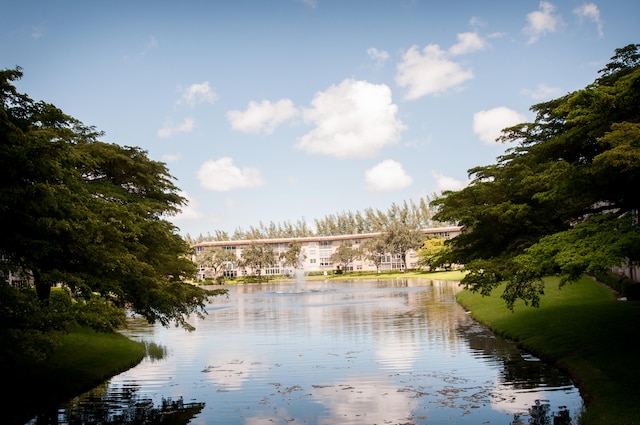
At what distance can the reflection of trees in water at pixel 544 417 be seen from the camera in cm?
1446

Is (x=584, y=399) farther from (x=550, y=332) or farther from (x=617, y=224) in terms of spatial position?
(x=550, y=332)

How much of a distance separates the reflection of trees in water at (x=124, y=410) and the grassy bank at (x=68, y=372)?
2.90 feet

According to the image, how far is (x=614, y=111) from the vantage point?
16734 millimetres

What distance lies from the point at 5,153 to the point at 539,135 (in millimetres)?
22060

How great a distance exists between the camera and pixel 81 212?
1592 centimetres

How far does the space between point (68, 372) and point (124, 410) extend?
17.2 feet

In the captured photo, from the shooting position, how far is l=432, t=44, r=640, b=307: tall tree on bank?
50.0 ft

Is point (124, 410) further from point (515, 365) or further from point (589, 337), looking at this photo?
point (589, 337)

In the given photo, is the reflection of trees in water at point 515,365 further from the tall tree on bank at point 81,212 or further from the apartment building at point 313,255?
the apartment building at point 313,255

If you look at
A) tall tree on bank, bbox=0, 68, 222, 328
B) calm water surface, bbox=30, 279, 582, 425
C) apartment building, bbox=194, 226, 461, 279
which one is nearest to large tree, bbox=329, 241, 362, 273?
apartment building, bbox=194, 226, 461, 279

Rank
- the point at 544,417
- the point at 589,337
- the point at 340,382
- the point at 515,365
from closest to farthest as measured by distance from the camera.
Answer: the point at 544,417 < the point at 340,382 < the point at 515,365 < the point at 589,337

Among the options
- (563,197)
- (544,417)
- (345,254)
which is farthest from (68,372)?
(345,254)

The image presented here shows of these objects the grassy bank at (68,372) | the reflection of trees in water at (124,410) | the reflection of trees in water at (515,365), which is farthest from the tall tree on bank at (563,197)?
the grassy bank at (68,372)

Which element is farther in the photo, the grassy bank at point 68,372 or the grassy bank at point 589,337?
the grassy bank at point 68,372
